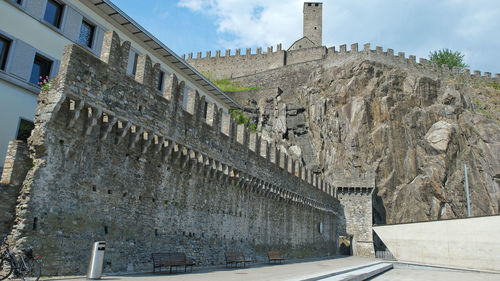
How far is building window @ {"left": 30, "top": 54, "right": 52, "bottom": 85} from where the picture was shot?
523 inches

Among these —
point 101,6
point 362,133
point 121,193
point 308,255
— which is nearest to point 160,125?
point 121,193

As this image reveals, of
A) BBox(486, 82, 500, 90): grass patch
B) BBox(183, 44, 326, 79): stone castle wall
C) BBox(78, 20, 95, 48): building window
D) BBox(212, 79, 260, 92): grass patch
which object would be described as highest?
BBox(183, 44, 326, 79): stone castle wall

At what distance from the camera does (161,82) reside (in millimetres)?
19812

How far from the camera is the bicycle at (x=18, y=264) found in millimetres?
6684

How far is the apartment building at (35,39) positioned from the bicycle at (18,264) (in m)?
5.63

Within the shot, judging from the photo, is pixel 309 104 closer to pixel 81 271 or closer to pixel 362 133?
pixel 362 133

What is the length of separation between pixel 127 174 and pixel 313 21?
171ft

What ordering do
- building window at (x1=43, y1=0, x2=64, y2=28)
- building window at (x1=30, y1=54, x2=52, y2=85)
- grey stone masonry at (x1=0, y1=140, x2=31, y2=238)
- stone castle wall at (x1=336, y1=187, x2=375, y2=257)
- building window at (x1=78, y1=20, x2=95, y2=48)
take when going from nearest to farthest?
1. grey stone masonry at (x1=0, y1=140, x2=31, y2=238)
2. building window at (x1=30, y1=54, x2=52, y2=85)
3. building window at (x1=43, y1=0, x2=64, y2=28)
4. building window at (x1=78, y1=20, x2=95, y2=48)
5. stone castle wall at (x1=336, y1=187, x2=375, y2=257)

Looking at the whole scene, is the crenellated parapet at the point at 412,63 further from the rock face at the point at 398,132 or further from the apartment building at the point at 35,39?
the apartment building at the point at 35,39

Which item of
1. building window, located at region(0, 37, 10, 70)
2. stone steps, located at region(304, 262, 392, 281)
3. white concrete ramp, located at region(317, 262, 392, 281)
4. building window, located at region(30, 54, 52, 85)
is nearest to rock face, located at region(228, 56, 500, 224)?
white concrete ramp, located at region(317, 262, 392, 281)

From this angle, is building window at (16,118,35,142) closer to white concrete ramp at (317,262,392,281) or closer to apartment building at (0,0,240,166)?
apartment building at (0,0,240,166)

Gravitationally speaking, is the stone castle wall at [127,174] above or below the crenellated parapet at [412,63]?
below

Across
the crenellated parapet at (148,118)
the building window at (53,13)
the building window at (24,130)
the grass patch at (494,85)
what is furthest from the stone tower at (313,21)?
the building window at (24,130)

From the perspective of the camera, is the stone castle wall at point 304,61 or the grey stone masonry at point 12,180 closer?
the grey stone masonry at point 12,180
